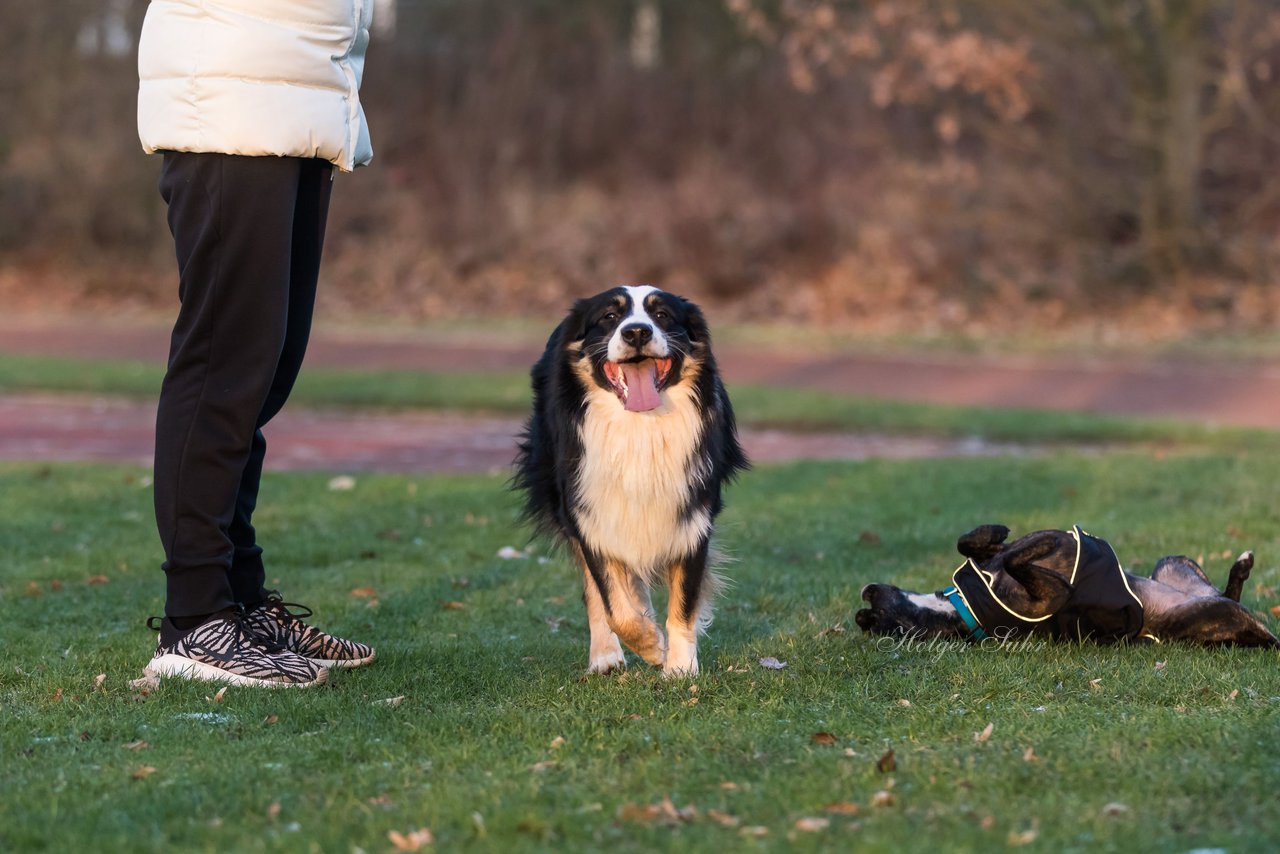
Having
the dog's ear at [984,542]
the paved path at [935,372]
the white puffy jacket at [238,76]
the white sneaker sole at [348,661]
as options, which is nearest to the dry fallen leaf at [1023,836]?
the dog's ear at [984,542]

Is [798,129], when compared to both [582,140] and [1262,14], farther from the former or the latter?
[1262,14]

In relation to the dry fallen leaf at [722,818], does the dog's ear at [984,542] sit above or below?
above

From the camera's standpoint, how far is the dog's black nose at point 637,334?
4641 millimetres

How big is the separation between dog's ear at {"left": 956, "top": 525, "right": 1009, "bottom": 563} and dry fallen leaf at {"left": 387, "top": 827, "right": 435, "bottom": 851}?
8.13ft

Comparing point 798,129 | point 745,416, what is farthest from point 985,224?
point 745,416

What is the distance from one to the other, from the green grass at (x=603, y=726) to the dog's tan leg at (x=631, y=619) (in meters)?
0.09

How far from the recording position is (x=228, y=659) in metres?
4.62

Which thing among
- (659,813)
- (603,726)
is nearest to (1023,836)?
(659,813)

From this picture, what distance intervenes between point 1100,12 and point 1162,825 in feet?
52.5

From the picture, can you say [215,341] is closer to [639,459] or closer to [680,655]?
[639,459]

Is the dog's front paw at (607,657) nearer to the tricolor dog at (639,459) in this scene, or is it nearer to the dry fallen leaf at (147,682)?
the tricolor dog at (639,459)

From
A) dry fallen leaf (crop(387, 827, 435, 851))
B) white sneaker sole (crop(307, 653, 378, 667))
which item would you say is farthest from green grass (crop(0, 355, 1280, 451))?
dry fallen leaf (crop(387, 827, 435, 851))

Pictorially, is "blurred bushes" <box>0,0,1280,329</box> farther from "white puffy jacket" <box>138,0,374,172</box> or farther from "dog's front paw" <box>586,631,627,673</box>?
"white puffy jacket" <box>138,0,374,172</box>

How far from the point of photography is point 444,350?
1688 cm
